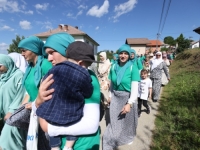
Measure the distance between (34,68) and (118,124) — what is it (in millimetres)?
1718

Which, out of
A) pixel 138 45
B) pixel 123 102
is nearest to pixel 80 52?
pixel 123 102

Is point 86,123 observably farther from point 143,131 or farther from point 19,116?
point 143,131

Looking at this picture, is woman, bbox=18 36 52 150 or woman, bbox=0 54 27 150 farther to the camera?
woman, bbox=0 54 27 150

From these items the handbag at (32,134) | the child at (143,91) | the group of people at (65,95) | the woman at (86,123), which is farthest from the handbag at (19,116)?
the child at (143,91)

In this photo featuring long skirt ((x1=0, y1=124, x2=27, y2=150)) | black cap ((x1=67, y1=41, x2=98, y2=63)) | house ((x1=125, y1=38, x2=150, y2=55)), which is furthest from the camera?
house ((x1=125, y1=38, x2=150, y2=55))

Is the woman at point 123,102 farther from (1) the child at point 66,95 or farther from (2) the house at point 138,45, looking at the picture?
(2) the house at point 138,45

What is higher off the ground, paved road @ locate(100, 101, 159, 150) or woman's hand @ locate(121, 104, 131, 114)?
woman's hand @ locate(121, 104, 131, 114)

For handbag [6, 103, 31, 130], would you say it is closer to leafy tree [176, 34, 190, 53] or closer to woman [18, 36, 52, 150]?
woman [18, 36, 52, 150]

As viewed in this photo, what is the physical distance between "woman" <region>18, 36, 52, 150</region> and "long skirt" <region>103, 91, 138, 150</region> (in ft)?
3.96

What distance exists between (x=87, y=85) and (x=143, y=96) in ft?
12.4

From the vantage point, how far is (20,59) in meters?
3.70

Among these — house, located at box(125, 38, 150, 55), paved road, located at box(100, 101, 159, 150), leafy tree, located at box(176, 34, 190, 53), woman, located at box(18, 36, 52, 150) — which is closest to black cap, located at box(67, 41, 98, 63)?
woman, located at box(18, 36, 52, 150)

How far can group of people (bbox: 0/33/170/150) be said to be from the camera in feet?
3.49

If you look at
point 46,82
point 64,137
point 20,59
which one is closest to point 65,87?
point 46,82
